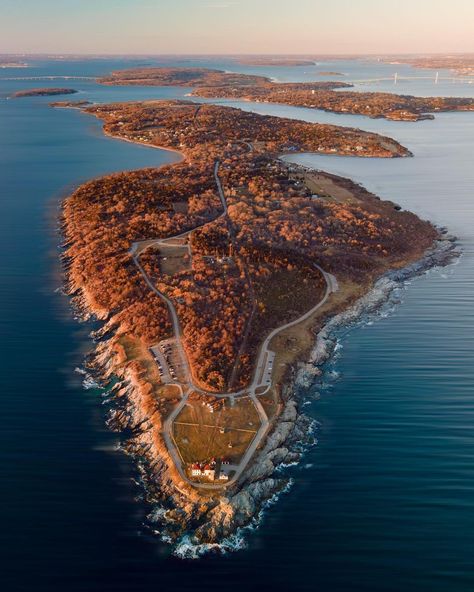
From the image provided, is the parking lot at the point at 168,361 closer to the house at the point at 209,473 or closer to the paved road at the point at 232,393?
the paved road at the point at 232,393

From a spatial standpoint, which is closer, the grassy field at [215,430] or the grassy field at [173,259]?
the grassy field at [215,430]

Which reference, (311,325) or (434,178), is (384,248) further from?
(434,178)

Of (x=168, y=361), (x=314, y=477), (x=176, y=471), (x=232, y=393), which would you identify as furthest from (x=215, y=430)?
(x=168, y=361)

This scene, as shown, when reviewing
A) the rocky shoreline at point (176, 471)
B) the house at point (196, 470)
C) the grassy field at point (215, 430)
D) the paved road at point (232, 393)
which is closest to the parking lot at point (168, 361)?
the paved road at point (232, 393)

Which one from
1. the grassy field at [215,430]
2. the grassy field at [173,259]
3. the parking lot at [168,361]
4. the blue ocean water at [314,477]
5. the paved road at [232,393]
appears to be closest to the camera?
the blue ocean water at [314,477]

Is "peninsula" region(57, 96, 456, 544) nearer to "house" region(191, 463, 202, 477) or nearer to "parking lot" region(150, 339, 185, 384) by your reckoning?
"house" region(191, 463, 202, 477)

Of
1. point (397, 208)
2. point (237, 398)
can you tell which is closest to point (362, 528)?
point (237, 398)

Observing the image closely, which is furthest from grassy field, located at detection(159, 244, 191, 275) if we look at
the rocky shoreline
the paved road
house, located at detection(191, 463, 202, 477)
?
house, located at detection(191, 463, 202, 477)

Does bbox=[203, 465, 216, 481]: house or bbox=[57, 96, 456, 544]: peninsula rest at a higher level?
bbox=[57, 96, 456, 544]: peninsula
